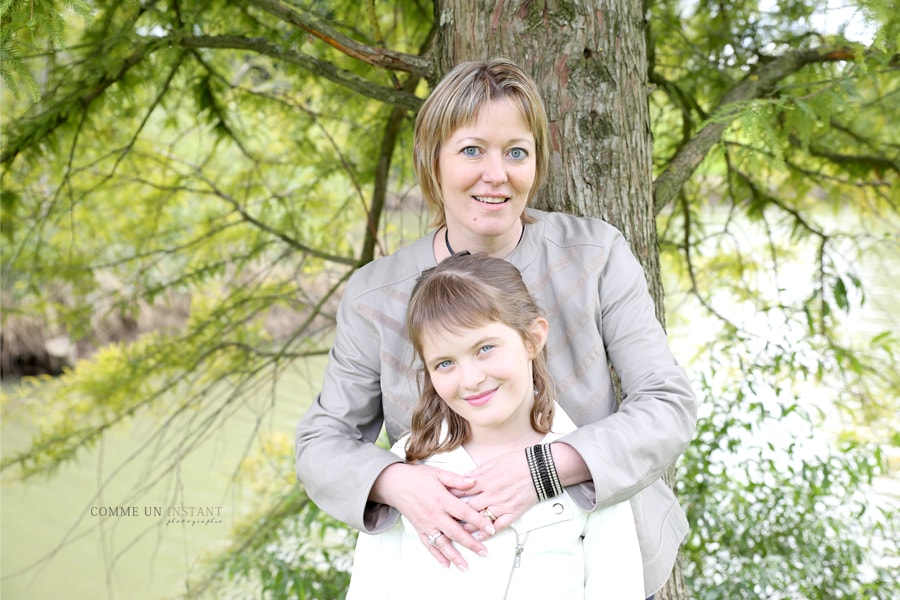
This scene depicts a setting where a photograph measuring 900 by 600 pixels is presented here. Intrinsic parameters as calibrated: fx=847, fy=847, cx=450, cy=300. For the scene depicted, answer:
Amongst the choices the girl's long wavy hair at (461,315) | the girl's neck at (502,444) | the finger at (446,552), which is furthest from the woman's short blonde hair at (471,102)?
the finger at (446,552)

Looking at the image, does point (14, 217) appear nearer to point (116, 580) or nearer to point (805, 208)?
point (116, 580)

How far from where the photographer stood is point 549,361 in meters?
1.83

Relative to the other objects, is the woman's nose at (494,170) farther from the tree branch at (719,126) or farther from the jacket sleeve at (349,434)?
the tree branch at (719,126)

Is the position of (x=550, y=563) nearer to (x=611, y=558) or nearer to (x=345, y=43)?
(x=611, y=558)

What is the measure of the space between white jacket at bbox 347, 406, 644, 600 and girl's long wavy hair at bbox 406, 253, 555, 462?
197mm

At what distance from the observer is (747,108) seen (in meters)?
2.06

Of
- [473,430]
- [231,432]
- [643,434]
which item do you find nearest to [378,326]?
[473,430]

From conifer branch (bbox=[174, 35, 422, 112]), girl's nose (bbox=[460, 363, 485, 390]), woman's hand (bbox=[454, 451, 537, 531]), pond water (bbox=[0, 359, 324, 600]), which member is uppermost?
conifer branch (bbox=[174, 35, 422, 112])

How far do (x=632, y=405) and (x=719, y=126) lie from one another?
1.18 meters

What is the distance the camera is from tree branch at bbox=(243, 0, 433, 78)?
7.22 feet

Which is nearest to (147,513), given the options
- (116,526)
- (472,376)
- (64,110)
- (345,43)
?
(116,526)

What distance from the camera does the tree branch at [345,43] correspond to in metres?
2.20

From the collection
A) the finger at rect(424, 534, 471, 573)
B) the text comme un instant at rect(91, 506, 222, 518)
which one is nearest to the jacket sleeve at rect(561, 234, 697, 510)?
the finger at rect(424, 534, 471, 573)

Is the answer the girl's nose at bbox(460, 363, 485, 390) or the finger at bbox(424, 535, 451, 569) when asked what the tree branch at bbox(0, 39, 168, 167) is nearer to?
the girl's nose at bbox(460, 363, 485, 390)
